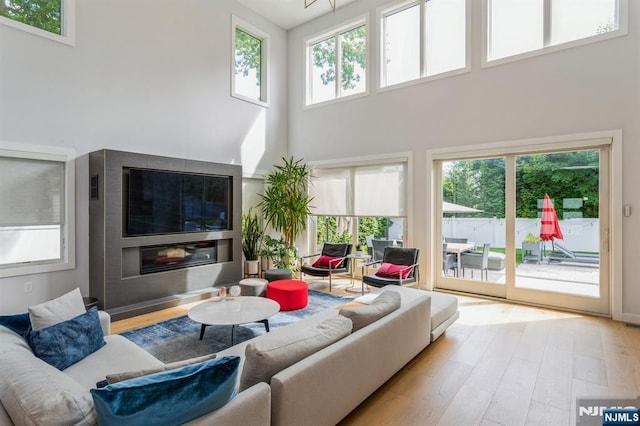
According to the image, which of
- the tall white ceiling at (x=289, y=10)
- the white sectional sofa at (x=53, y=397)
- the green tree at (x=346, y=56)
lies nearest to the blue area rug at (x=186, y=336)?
the white sectional sofa at (x=53, y=397)

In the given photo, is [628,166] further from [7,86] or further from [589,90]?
[7,86]

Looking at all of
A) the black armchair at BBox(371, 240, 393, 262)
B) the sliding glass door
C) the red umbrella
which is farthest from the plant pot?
the red umbrella

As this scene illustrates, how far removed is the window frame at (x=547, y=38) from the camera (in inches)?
165

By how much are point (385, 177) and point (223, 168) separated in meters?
2.92

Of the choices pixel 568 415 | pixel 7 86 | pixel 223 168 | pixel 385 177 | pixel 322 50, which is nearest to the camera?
pixel 568 415

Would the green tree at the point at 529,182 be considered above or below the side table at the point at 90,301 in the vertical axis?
above

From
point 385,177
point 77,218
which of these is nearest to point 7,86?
point 77,218

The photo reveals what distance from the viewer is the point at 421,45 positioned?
19.0 ft

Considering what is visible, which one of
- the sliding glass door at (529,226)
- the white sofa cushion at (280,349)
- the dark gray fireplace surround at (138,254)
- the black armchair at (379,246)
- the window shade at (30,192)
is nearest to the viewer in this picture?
the white sofa cushion at (280,349)

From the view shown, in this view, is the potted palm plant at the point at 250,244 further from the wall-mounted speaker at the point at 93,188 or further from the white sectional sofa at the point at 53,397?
the white sectional sofa at the point at 53,397

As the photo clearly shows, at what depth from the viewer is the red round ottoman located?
14.9 ft

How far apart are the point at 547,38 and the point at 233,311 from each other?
5503mm

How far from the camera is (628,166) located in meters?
4.16
